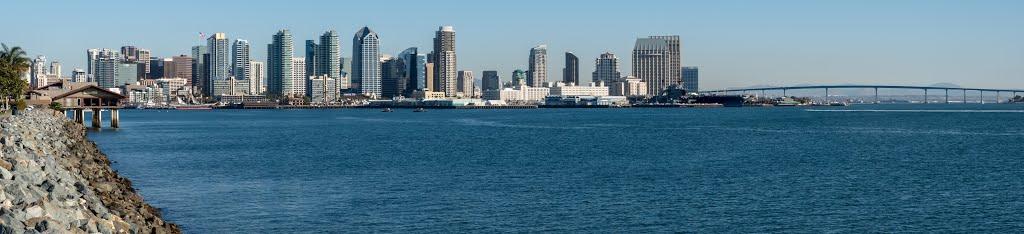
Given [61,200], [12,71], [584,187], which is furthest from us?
[12,71]

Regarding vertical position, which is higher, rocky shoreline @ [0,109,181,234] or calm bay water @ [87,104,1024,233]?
rocky shoreline @ [0,109,181,234]

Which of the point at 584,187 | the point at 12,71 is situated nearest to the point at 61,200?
the point at 584,187

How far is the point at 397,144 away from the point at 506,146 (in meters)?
6.86

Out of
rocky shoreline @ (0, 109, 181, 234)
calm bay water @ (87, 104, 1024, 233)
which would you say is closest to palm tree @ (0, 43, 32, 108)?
calm bay water @ (87, 104, 1024, 233)

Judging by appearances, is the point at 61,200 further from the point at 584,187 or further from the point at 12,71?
the point at 12,71

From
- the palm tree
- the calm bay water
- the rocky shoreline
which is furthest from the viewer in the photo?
the palm tree

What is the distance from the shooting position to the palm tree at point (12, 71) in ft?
223

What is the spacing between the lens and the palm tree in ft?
223

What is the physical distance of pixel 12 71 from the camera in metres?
69.2

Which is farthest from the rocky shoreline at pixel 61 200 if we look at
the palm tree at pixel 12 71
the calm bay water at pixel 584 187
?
the palm tree at pixel 12 71

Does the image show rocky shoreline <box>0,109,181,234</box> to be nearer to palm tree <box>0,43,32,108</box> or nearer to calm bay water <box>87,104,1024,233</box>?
calm bay water <box>87,104,1024,233</box>

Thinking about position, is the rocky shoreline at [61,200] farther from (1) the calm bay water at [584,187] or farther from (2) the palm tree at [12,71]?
(2) the palm tree at [12,71]

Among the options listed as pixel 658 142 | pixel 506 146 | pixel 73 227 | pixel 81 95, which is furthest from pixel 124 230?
pixel 81 95

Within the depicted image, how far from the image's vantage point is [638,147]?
5872 centimetres
